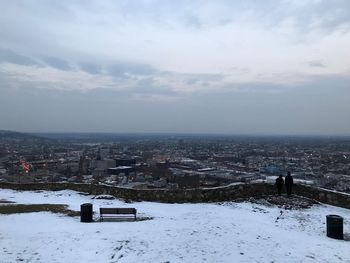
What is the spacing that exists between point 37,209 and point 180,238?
761 centimetres

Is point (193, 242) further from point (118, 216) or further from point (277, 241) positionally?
point (118, 216)

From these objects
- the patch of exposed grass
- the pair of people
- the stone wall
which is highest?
the pair of people

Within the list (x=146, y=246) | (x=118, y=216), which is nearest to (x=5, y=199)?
(x=118, y=216)

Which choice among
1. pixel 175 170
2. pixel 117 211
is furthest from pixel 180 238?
pixel 175 170

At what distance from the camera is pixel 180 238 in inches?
457

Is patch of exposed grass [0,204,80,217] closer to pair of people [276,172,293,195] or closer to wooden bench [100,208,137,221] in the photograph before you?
wooden bench [100,208,137,221]

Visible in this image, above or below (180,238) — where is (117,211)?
above

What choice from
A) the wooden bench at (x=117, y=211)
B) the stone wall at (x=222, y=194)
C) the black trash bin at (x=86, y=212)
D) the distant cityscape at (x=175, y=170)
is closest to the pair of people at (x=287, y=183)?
the stone wall at (x=222, y=194)

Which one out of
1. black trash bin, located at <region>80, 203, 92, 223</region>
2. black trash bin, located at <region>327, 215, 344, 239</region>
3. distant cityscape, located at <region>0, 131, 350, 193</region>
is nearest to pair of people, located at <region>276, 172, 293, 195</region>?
distant cityscape, located at <region>0, 131, 350, 193</region>

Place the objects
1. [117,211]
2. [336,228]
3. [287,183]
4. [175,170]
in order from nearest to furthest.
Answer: [336,228], [117,211], [287,183], [175,170]

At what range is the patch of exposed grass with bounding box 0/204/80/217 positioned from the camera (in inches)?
634

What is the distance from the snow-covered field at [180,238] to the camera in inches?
407

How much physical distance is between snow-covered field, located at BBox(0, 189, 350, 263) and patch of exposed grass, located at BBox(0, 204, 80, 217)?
0.80 meters

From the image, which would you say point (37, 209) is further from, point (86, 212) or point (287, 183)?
point (287, 183)
